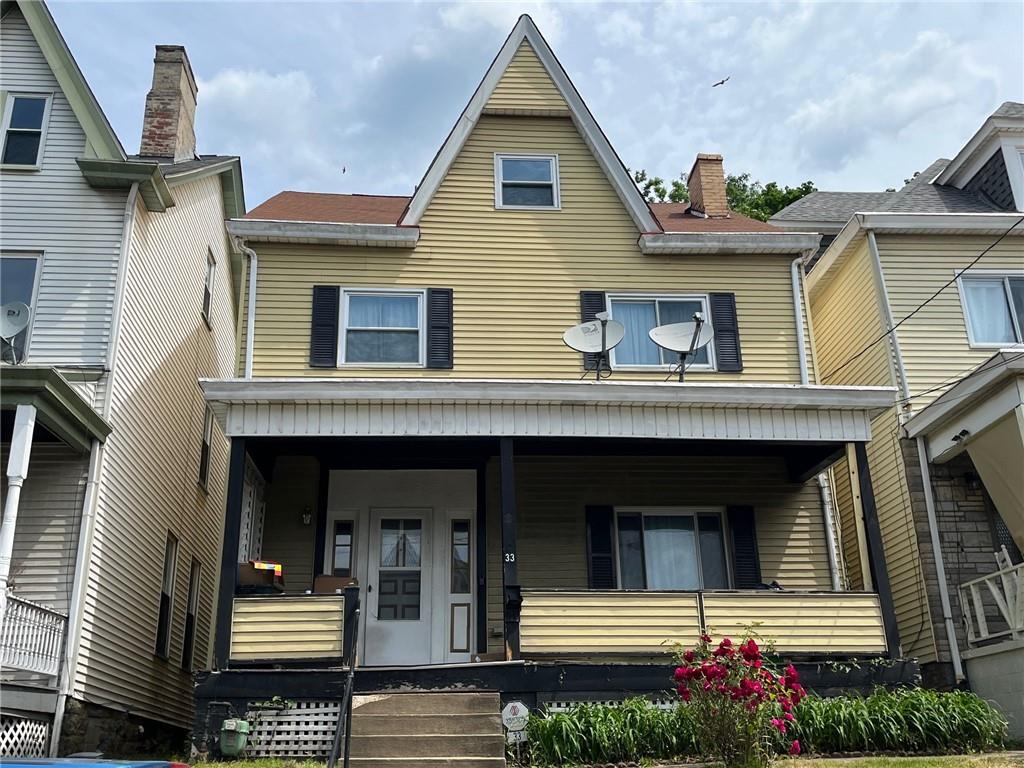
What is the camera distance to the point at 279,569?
1218 centimetres

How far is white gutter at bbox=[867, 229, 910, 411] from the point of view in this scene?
14.5m

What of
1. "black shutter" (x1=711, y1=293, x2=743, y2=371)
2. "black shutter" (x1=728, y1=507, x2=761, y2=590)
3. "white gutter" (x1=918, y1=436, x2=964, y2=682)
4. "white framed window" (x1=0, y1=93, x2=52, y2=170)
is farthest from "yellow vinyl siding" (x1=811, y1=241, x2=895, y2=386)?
"white framed window" (x1=0, y1=93, x2=52, y2=170)

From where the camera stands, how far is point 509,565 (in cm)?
1124

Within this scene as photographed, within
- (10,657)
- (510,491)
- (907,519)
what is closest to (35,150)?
(10,657)

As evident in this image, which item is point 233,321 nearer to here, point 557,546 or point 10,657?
point 557,546

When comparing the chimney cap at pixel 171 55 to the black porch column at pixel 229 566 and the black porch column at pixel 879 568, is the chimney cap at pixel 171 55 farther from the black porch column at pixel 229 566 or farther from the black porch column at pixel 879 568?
the black porch column at pixel 879 568

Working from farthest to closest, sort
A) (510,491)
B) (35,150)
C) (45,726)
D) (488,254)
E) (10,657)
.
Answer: (488,254) → (35,150) → (510,491) → (45,726) → (10,657)

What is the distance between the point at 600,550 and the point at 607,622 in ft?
8.71

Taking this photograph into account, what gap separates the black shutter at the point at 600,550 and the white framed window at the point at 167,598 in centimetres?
624

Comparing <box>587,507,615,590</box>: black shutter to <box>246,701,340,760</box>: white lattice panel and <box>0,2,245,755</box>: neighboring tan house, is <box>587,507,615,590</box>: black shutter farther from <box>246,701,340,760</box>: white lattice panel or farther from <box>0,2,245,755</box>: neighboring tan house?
<box>0,2,245,755</box>: neighboring tan house

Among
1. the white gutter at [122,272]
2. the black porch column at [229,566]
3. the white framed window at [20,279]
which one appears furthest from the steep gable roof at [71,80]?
the black porch column at [229,566]

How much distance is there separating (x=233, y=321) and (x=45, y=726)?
472 inches

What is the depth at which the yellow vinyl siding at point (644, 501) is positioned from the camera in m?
14.0

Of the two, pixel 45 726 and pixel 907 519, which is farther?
pixel 907 519
